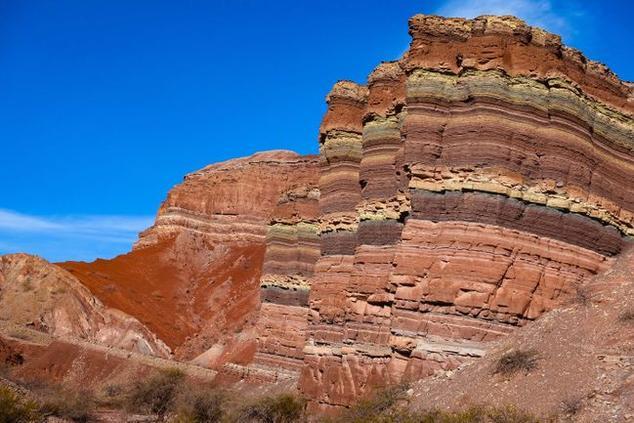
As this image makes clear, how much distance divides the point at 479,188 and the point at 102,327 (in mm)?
50752

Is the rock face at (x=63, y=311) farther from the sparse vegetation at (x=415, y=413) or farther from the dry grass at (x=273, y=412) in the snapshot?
the sparse vegetation at (x=415, y=413)

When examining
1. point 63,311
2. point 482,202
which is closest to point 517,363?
point 482,202

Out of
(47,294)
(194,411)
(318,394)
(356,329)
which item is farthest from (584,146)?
(47,294)

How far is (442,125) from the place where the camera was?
22.8 m

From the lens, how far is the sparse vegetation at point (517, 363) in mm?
16797

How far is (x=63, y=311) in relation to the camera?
6356 cm

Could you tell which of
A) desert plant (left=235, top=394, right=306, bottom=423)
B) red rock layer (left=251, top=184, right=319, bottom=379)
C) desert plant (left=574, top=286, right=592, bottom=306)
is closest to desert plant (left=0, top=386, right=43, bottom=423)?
desert plant (left=235, top=394, right=306, bottom=423)

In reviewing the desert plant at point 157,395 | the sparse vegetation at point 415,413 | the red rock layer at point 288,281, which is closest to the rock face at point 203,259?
the red rock layer at point 288,281

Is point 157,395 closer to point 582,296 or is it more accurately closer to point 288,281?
point 288,281

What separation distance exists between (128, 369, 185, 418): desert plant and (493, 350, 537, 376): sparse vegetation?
20.5 m

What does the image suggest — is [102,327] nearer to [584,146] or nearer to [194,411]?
[194,411]

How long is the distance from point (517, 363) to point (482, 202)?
218 inches

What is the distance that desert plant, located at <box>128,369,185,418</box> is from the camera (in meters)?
33.8

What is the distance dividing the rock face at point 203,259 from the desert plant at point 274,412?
3441 centimetres
